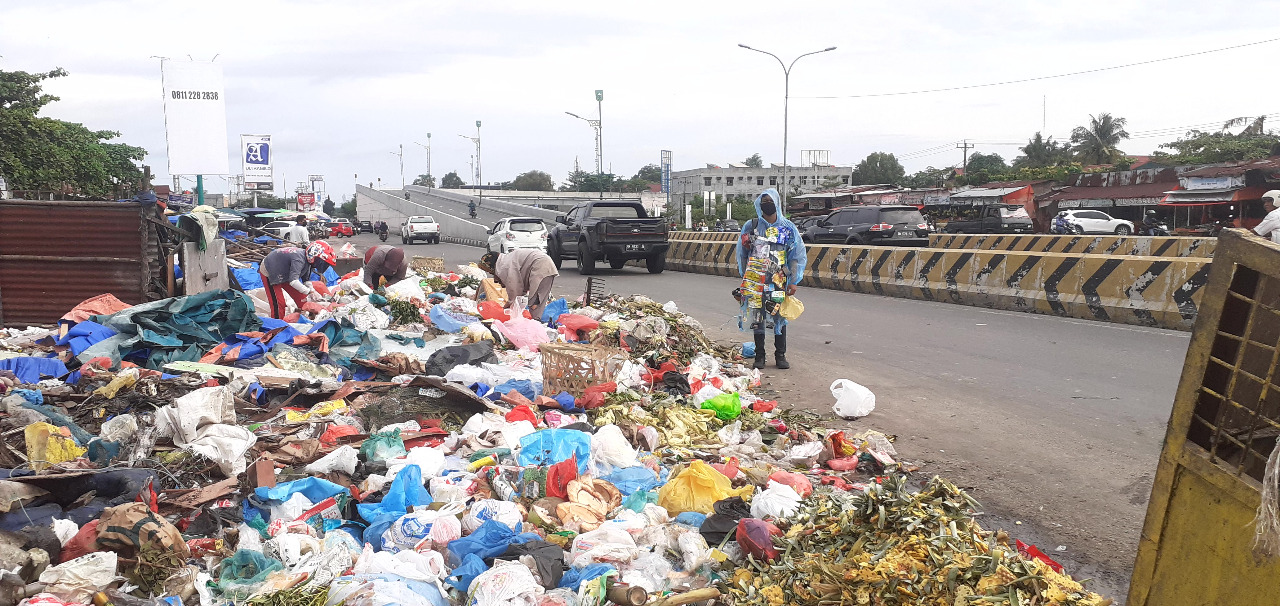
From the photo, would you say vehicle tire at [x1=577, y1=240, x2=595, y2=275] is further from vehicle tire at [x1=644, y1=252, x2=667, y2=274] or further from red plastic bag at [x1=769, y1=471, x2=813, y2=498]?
red plastic bag at [x1=769, y1=471, x2=813, y2=498]

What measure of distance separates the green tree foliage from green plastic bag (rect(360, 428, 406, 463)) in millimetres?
12366

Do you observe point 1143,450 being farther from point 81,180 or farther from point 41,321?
point 81,180

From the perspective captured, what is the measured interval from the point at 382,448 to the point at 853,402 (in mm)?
3255

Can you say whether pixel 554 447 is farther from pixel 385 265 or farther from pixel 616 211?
pixel 616 211

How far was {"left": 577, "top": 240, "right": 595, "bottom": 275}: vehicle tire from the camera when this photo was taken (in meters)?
19.8

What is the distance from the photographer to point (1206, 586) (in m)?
1.80

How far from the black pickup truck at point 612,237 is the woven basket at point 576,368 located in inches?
513

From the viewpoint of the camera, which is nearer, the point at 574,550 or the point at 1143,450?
the point at 574,550

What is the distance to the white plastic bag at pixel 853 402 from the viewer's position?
6215 millimetres

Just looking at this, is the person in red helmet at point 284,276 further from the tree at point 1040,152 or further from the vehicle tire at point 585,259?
the tree at point 1040,152

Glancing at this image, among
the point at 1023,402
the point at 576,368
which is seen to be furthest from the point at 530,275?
the point at 1023,402

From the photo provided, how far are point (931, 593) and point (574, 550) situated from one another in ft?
5.13

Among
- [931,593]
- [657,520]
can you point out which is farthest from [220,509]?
[931,593]

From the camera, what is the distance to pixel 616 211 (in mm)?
20859
